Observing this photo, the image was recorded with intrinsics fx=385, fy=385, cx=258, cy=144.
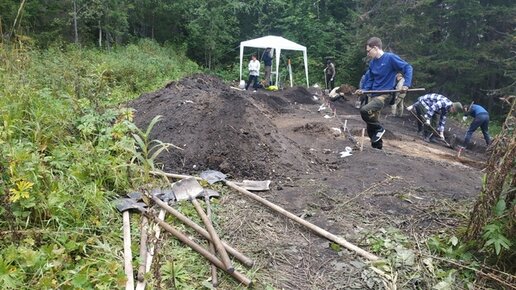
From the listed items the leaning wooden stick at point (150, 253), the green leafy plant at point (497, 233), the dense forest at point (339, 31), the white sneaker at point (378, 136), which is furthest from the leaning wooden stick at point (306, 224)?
the dense forest at point (339, 31)

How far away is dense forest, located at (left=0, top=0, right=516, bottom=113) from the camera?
15.4 m

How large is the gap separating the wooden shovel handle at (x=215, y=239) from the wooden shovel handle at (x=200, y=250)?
35 mm

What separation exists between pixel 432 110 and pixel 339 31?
15.5 meters

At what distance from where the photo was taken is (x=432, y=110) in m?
9.70

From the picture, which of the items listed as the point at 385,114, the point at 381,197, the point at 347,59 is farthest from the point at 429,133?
the point at 347,59

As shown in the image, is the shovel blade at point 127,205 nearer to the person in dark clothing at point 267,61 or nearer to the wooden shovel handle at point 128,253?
the wooden shovel handle at point 128,253

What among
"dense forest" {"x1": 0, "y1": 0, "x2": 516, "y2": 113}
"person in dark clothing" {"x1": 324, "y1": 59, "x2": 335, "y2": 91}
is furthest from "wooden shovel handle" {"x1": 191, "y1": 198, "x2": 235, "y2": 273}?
"person in dark clothing" {"x1": 324, "y1": 59, "x2": 335, "y2": 91}

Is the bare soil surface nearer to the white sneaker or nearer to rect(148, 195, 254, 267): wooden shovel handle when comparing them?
rect(148, 195, 254, 267): wooden shovel handle

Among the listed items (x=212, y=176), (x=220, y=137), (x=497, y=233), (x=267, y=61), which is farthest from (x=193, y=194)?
(x=267, y=61)

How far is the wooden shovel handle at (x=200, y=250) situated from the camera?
2.51 meters

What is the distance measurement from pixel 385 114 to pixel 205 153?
39.1 ft

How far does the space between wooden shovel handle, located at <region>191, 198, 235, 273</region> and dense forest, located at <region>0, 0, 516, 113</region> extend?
10358mm

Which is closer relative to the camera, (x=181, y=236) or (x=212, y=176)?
(x=181, y=236)

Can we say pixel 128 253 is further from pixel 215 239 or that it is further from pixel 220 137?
pixel 220 137
